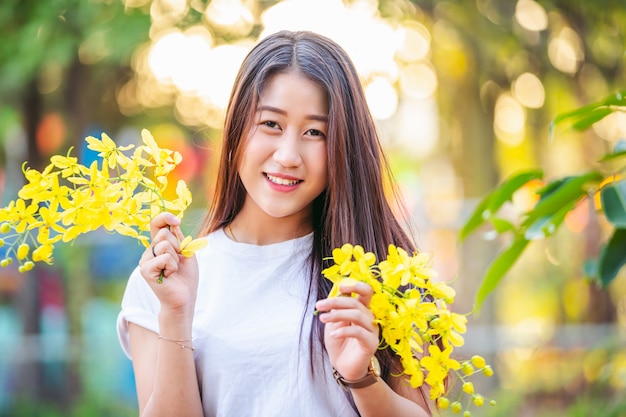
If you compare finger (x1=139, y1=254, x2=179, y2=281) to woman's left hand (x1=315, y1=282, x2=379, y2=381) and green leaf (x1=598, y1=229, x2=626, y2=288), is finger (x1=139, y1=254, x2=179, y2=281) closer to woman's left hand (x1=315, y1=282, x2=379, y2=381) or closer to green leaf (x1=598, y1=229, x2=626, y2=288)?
woman's left hand (x1=315, y1=282, x2=379, y2=381)

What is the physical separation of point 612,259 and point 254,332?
780mm

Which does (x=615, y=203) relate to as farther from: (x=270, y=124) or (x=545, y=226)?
(x=270, y=124)

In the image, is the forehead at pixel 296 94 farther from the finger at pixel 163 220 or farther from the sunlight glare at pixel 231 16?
the sunlight glare at pixel 231 16

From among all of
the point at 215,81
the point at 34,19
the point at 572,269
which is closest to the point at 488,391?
the point at 572,269

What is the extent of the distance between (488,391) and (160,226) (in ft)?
13.5

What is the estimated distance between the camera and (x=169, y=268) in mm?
1459

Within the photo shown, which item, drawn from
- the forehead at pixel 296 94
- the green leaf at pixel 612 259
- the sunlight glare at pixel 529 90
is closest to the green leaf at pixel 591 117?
the green leaf at pixel 612 259

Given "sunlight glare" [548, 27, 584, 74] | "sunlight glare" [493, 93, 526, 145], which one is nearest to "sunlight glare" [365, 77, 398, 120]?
"sunlight glare" [493, 93, 526, 145]

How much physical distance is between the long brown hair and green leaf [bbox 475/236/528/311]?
0.30 meters

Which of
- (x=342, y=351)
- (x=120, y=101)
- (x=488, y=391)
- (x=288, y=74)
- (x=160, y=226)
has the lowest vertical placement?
(x=488, y=391)

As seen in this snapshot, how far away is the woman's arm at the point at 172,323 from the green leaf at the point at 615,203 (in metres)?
0.82

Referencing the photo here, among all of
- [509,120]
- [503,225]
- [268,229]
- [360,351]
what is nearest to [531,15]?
[509,120]

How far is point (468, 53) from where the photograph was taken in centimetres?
539

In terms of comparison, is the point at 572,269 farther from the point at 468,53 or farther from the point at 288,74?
the point at 288,74
